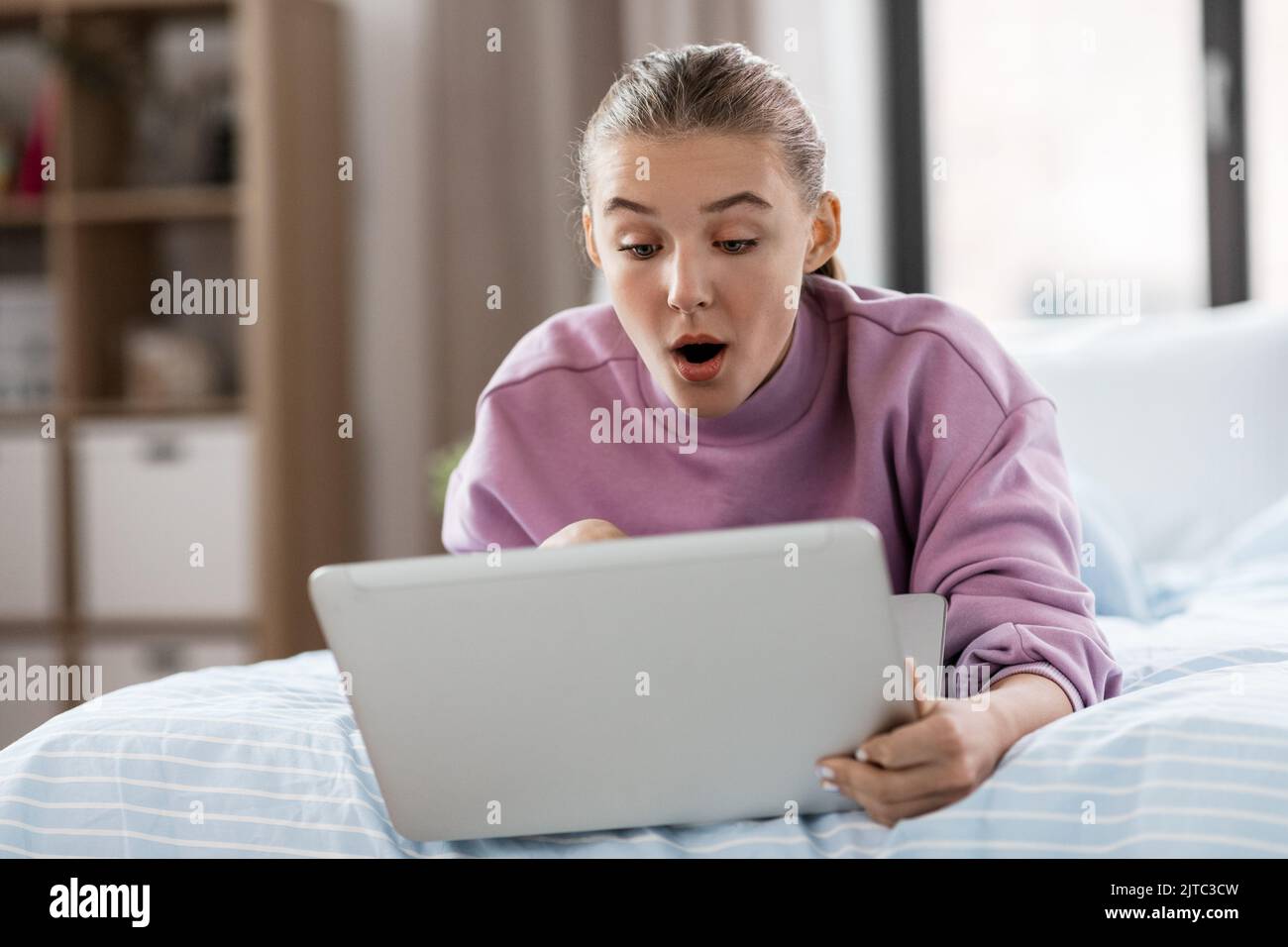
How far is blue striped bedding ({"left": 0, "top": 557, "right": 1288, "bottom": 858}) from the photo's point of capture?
78 centimetres

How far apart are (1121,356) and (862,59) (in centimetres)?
123

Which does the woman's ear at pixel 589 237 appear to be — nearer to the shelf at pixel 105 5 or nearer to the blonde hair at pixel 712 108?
the blonde hair at pixel 712 108

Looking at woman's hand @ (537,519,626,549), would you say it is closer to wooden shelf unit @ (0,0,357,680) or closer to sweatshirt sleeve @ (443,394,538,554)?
sweatshirt sleeve @ (443,394,538,554)

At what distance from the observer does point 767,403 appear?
1.17 metres

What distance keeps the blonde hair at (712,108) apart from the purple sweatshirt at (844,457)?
15cm

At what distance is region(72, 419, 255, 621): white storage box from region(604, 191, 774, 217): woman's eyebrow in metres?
1.83

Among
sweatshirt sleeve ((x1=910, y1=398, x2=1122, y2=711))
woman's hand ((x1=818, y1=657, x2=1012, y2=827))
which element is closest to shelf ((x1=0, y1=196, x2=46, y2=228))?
sweatshirt sleeve ((x1=910, y1=398, x2=1122, y2=711))

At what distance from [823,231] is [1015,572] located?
15.3 inches

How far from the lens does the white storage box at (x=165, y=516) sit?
2.72 metres

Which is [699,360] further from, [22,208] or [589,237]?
[22,208]

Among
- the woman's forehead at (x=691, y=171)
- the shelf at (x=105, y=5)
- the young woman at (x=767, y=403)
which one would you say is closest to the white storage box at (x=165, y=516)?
the shelf at (x=105, y=5)

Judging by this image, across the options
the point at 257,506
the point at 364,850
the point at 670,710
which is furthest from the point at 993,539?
the point at 257,506

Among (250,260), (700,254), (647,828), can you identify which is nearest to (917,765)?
(647,828)

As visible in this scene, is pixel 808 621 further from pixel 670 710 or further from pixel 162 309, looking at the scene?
pixel 162 309
